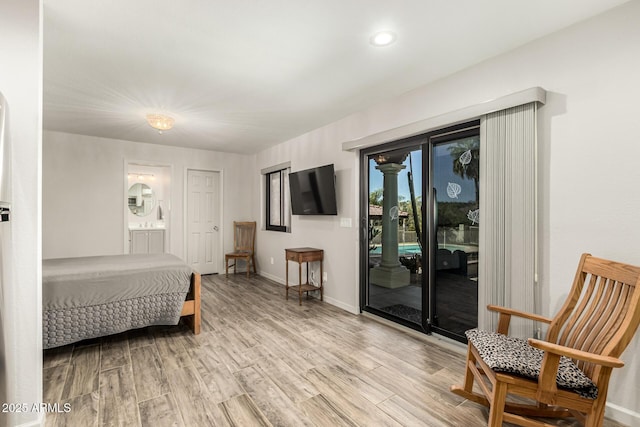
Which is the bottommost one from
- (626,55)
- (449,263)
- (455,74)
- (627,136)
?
(449,263)

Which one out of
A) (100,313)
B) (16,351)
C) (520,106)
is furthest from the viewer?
(100,313)

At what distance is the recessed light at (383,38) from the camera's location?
204 centimetres

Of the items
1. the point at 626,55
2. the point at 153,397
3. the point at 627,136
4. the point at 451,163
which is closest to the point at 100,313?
the point at 153,397

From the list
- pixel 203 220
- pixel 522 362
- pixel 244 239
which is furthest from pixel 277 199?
pixel 522 362

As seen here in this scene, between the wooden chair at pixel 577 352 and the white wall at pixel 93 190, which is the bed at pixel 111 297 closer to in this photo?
the white wall at pixel 93 190

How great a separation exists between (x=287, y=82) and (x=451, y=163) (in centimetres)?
170

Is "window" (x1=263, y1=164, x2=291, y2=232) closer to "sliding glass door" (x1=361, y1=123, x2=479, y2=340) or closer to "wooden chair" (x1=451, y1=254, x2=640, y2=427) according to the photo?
"sliding glass door" (x1=361, y1=123, x2=479, y2=340)

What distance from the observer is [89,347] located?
107 inches

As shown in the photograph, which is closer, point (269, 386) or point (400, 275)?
point (269, 386)

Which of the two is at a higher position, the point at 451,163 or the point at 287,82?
the point at 287,82

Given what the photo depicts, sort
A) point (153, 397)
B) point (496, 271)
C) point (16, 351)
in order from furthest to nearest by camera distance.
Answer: point (496, 271) < point (153, 397) < point (16, 351)

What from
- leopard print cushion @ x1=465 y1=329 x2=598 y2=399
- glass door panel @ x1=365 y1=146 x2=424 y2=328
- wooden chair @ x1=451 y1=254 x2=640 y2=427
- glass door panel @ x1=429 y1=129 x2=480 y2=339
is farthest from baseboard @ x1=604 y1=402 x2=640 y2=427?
glass door panel @ x1=365 y1=146 x2=424 y2=328

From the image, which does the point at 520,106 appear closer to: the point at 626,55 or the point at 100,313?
the point at 626,55

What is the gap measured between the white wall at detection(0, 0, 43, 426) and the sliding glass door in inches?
112
